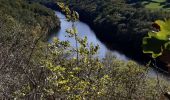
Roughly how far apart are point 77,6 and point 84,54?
333ft

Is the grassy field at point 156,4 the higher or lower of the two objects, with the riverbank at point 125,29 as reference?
lower

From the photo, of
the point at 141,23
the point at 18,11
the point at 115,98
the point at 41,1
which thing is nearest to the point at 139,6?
the point at 141,23

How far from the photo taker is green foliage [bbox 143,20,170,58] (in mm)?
1178

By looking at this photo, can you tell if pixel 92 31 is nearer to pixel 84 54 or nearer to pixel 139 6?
pixel 139 6

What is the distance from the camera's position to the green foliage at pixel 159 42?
3.86ft

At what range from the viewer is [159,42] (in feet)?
3.87

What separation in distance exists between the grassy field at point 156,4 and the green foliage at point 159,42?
331ft

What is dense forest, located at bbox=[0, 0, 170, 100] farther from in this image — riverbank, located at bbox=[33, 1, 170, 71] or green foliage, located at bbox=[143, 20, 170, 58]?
riverbank, located at bbox=[33, 1, 170, 71]

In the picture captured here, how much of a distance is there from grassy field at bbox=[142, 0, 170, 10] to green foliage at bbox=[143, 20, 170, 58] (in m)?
101

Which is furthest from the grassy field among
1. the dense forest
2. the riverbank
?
the dense forest

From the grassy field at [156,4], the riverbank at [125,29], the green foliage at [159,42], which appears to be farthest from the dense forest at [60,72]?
the grassy field at [156,4]

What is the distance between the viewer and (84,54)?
19.8 feet

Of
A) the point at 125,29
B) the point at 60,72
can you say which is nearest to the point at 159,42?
the point at 60,72

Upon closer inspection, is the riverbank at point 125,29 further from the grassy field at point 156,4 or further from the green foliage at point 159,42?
the green foliage at point 159,42
